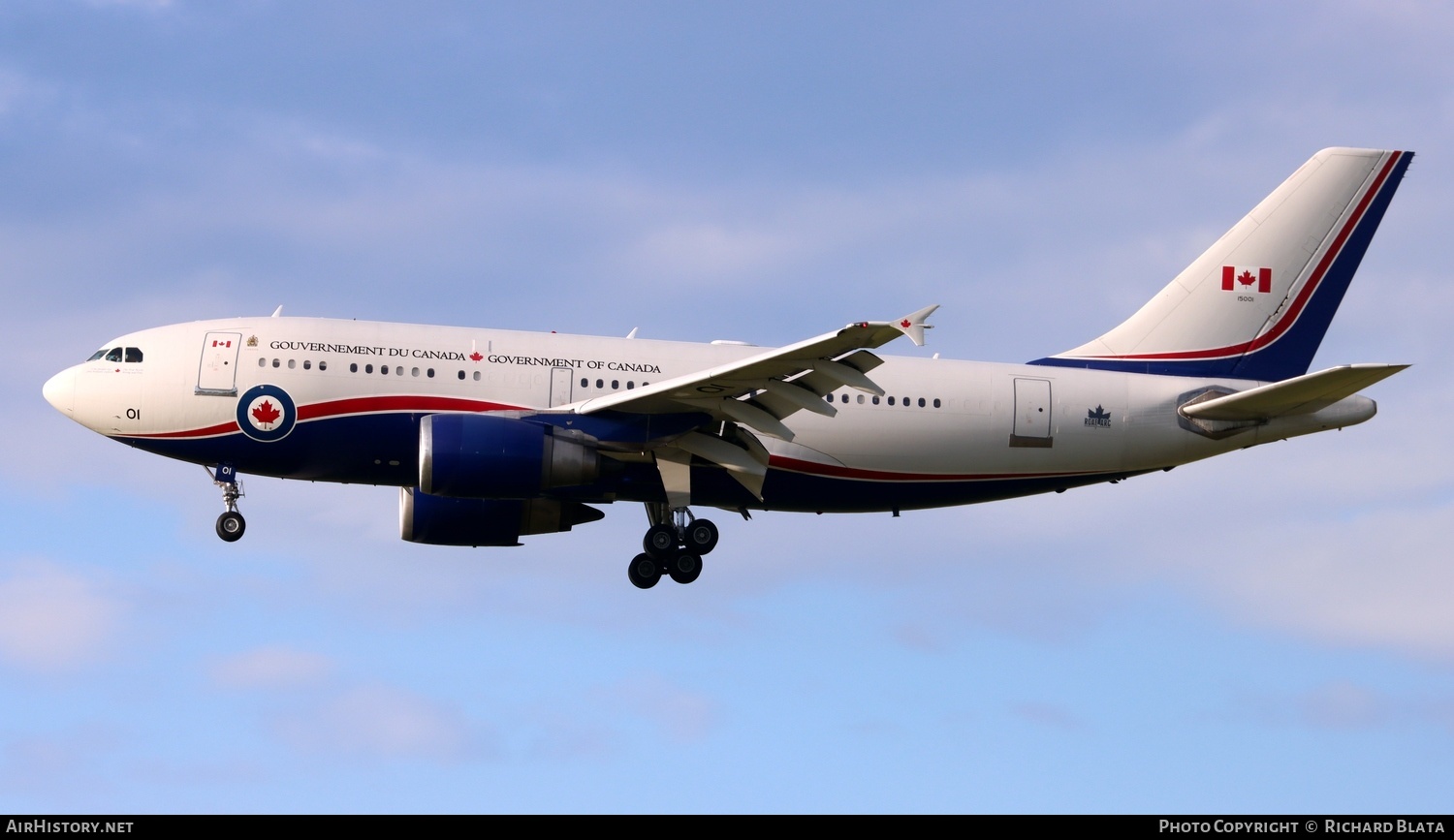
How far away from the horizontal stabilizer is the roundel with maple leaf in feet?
55.5

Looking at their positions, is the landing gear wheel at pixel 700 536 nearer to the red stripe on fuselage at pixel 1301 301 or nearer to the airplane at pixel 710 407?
the airplane at pixel 710 407

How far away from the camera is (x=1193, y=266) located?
119ft

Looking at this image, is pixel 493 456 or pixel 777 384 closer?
pixel 777 384

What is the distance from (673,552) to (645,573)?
2.19ft

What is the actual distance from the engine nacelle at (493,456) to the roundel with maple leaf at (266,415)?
2.46m

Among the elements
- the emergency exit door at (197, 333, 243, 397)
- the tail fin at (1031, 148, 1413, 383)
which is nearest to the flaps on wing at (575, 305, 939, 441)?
the emergency exit door at (197, 333, 243, 397)

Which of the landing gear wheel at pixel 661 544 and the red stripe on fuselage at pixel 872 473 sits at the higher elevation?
the red stripe on fuselage at pixel 872 473

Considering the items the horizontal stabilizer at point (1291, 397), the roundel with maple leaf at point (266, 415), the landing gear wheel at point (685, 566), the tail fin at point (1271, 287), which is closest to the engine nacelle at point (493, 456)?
the roundel with maple leaf at point (266, 415)

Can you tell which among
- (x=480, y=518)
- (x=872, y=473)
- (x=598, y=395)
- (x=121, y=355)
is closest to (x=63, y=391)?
(x=121, y=355)

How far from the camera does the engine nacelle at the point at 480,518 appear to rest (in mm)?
34875

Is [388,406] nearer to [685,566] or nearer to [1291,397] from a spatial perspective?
[685,566]

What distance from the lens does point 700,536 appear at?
33031 mm

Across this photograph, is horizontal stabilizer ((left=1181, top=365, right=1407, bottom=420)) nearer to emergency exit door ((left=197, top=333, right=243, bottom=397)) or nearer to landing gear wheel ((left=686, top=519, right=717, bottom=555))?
landing gear wheel ((left=686, top=519, right=717, bottom=555))
